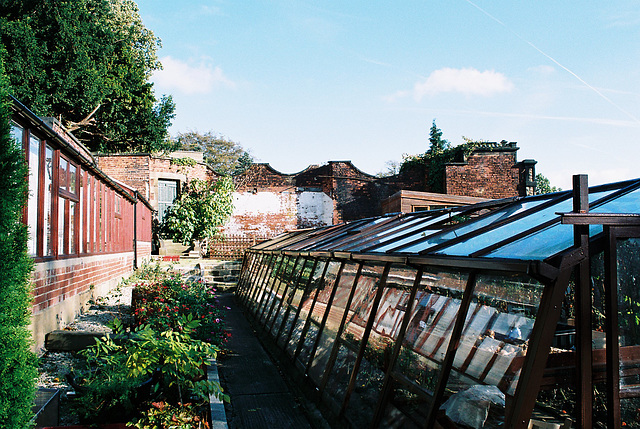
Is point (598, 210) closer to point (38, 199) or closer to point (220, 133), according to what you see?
point (38, 199)

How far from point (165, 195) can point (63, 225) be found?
507 inches

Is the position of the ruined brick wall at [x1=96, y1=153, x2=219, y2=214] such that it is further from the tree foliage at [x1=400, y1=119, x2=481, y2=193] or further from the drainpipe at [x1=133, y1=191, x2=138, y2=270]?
the tree foliage at [x1=400, y1=119, x2=481, y2=193]

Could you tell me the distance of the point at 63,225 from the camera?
6934 mm

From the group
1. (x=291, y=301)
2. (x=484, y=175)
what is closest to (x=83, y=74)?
(x=291, y=301)

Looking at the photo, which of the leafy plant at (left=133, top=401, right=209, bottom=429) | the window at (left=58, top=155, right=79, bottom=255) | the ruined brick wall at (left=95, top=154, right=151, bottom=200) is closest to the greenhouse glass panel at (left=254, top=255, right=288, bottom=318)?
the window at (left=58, top=155, right=79, bottom=255)

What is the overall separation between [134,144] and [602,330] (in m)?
23.1

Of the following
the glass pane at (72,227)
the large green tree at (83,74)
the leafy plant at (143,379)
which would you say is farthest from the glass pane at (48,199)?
the large green tree at (83,74)

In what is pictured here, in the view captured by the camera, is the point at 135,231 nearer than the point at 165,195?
Yes

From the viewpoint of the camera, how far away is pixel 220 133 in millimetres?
41625

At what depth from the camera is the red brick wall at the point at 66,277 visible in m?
5.66

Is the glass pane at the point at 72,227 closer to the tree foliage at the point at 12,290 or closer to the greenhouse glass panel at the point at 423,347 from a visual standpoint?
the tree foliage at the point at 12,290

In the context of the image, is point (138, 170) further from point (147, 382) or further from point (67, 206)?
point (147, 382)

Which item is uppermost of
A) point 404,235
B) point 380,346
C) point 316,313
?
point 404,235

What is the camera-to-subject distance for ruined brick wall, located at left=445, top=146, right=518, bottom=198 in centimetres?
1972
